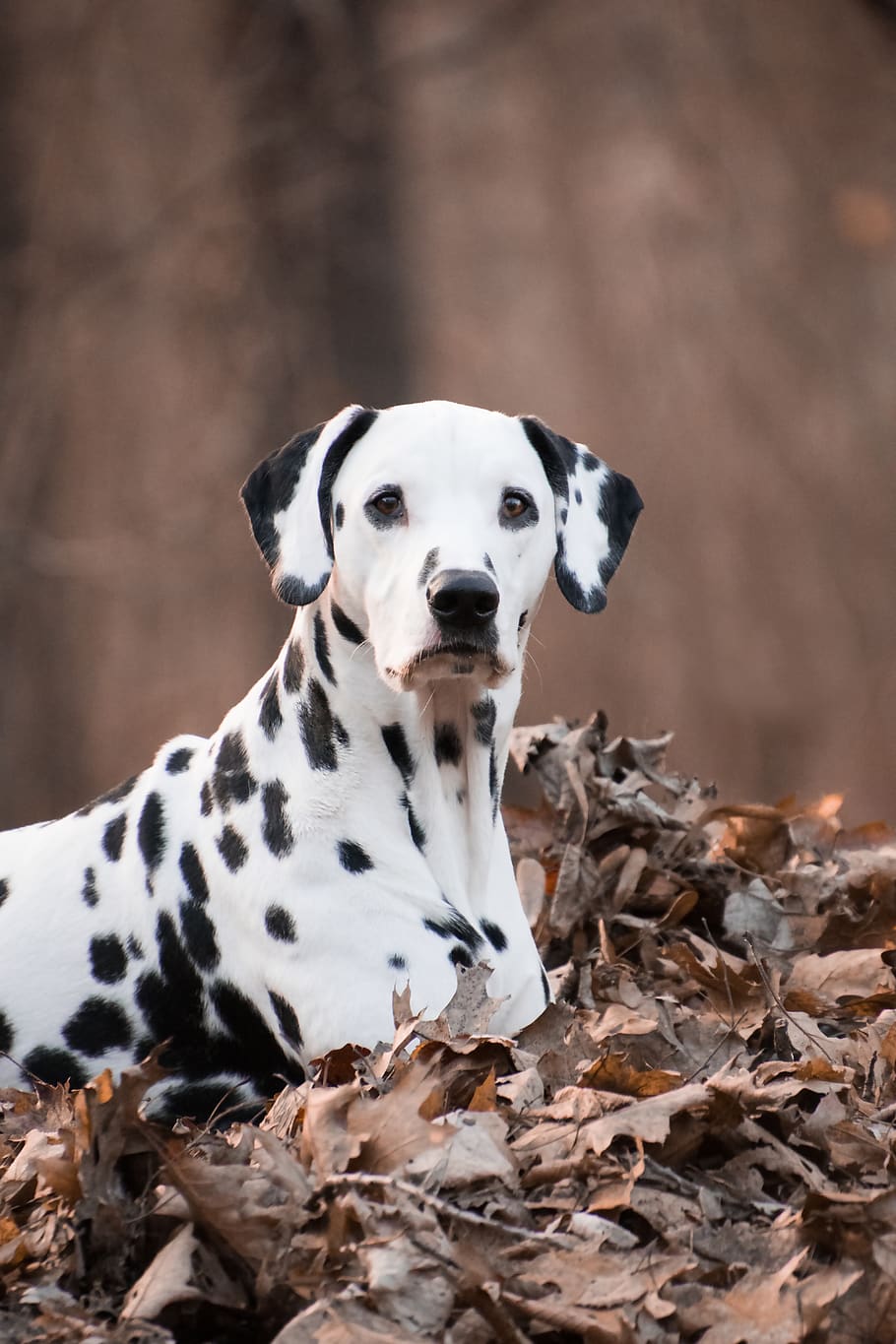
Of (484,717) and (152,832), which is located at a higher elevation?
(484,717)

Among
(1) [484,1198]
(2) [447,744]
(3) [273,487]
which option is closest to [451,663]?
(2) [447,744]

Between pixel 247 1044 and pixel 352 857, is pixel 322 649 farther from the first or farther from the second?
pixel 247 1044

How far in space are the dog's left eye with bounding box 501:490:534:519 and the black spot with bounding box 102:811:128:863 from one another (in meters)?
1.29

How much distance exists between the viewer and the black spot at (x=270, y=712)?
12.0 ft

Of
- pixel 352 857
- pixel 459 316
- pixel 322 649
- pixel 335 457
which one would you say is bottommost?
pixel 352 857

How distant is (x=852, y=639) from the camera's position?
9812 mm

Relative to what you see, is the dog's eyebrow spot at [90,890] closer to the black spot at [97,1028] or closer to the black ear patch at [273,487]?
the black spot at [97,1028]

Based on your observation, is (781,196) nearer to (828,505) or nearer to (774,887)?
(828,505)

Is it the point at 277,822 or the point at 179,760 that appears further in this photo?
the point at 179,760

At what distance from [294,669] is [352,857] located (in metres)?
0.52

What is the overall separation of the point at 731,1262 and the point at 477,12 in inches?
388

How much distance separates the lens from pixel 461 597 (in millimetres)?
3197

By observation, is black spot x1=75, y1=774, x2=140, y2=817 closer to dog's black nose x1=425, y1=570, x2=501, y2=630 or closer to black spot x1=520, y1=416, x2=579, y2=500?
dog's black nose x1=425, y1=570, x2=501, y2=630

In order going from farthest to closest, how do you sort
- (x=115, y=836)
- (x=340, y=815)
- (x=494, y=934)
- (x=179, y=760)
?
(x=179, y=760) < (x=115, y=836) < (x=494, y=934) < (x=340, y=815)
